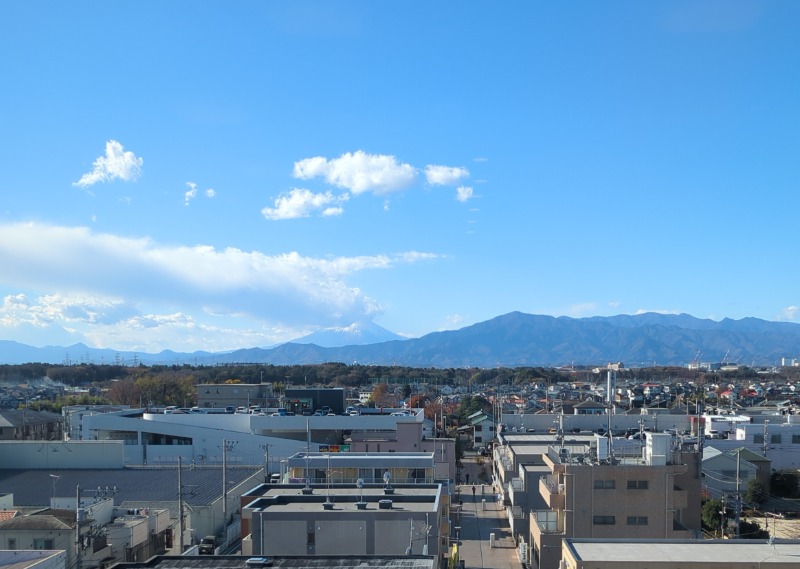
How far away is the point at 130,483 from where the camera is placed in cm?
1986

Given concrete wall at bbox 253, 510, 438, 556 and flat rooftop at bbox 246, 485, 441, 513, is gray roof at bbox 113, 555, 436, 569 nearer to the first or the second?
Result: concrete wall at bbox 253, 510, 438, 556

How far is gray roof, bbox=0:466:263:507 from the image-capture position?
17.9 metres

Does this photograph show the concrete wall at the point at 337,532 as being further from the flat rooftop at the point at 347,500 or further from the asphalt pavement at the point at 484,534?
the asphalt pavement at the point at 484,534

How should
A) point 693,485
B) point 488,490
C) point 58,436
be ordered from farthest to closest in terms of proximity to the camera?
point 58,436
point 488,490
point 693,485

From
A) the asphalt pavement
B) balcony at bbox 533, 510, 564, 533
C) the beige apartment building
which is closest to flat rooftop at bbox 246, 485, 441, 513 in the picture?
balcony at bbox 533, 510, 564, 533

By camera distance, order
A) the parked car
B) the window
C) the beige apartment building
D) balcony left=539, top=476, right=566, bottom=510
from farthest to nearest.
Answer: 1. the parked car
2. balcony left=539, top=476, right=566, bottom=510
3. the beige apartment building
4. the window

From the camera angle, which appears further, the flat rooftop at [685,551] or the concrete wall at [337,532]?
the concrete wall at [337,532]

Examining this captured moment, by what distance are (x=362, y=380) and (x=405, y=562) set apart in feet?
249

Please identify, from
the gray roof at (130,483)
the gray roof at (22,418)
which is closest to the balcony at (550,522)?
the gray roof at (130,483)

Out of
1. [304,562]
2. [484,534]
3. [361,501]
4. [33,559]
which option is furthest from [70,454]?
[304,562]

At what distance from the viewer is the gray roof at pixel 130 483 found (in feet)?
58.6

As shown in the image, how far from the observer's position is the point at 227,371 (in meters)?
78.6

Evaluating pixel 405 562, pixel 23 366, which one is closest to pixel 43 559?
pixel 405 562

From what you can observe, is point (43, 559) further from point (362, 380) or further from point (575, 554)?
point (362, 380)
